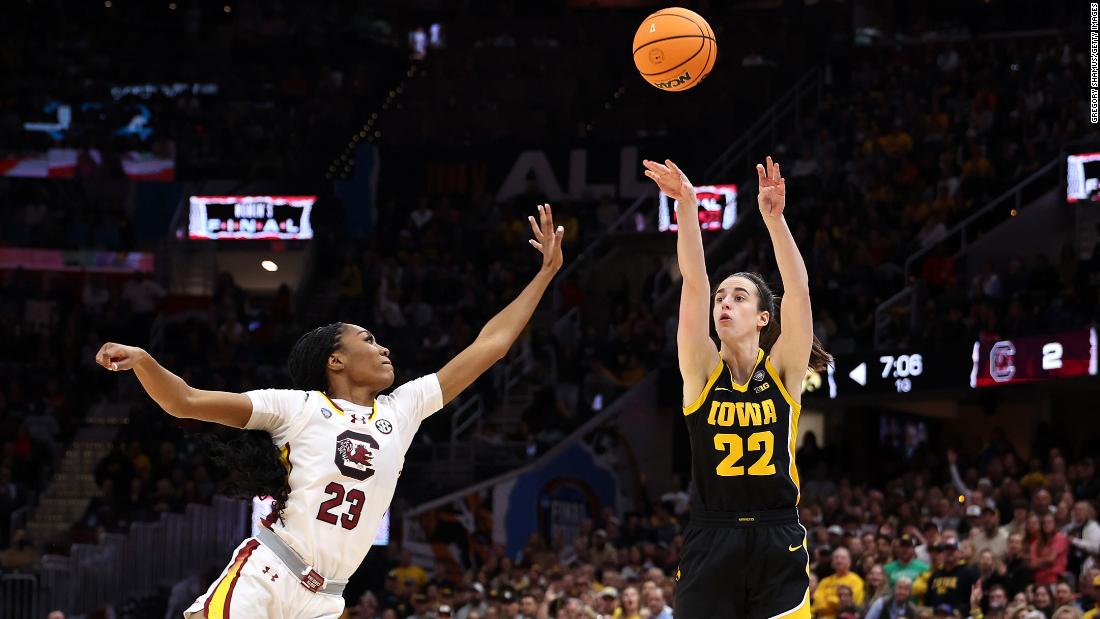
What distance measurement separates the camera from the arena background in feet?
65.7

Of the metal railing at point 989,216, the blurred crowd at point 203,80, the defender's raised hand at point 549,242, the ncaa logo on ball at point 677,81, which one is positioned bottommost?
the defender's raised hand at point 549,242

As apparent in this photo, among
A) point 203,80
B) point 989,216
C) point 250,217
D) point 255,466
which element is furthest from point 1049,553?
point 203,80

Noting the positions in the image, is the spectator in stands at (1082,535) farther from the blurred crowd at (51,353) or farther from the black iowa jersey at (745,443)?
the blurred crowd at (51,353)

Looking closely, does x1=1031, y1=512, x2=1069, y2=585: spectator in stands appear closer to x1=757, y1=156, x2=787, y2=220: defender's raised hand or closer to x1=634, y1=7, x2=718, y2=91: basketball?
x1=634, y1=7, x2=718, y2=91: basketball

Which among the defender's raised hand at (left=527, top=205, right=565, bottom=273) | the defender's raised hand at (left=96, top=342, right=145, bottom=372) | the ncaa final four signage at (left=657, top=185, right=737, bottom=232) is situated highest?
the ncaa final four signage at (left=657, top=185, right=737, bottom=232)

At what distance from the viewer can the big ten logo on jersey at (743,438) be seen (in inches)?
264

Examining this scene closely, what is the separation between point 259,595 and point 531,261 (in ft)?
71.8

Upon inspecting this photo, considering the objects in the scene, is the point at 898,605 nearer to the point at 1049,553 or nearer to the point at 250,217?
the point at 1049,553

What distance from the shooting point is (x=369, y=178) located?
3180 centimetres

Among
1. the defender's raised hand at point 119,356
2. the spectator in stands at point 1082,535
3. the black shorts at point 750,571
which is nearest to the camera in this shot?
the defender's raised hand at point 119,356

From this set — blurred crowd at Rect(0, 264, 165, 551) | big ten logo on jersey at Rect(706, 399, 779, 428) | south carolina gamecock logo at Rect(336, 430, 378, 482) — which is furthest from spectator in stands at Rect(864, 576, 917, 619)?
blurred crowd at Rect(0, 264, 165, 551)

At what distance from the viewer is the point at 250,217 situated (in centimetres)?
2992

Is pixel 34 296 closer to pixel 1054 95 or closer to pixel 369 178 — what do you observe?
pixel 369 178

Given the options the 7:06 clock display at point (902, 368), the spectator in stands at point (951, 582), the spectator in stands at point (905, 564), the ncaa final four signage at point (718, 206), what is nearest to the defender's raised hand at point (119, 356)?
the spectator in stands at point (951, 582)
